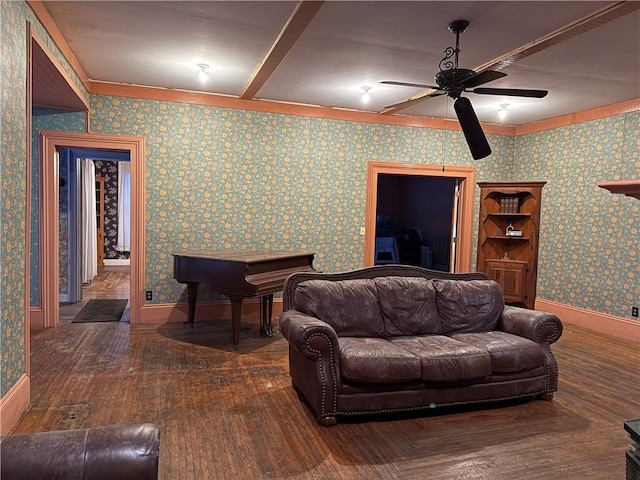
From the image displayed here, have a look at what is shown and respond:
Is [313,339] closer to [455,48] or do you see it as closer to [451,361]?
[451,361]

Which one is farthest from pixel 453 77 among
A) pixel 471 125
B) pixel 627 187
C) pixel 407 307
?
pixel 627 187

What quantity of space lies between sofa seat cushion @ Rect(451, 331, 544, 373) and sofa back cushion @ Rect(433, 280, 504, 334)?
28cm

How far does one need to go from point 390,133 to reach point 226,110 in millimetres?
2254

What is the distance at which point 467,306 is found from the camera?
11.8 feet

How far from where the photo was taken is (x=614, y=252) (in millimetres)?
5215

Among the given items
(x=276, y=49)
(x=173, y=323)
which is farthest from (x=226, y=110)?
(x=173, y=323)

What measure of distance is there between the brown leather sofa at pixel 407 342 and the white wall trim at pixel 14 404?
1.69 metres

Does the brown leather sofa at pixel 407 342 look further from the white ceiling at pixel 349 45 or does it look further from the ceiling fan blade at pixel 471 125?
the white ceiling at pixel 349 45

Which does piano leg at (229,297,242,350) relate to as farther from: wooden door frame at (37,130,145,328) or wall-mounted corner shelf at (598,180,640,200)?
wall-mounted corner shelf at (598,180,640,200)

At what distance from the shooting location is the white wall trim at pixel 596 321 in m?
4.98

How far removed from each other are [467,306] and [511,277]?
2727 millimetres

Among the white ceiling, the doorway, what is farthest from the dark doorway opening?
the doorway

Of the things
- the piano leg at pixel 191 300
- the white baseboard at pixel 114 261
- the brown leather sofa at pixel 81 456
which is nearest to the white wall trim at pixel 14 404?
the brown leather sofa at pixel 81 456

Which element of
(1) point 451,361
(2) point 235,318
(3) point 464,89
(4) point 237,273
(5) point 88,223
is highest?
(3) point 464,89
